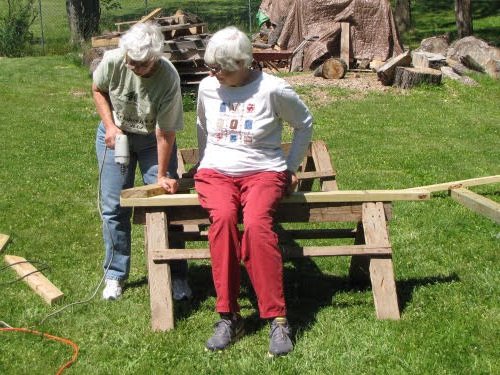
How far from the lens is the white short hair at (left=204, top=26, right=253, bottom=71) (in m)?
4.11

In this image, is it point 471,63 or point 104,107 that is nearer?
point 104,107

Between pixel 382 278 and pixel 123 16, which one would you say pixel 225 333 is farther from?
pixel 123 16

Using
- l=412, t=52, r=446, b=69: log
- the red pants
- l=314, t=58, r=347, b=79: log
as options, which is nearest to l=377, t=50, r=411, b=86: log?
l=314, t=58, r=347, b=79: log

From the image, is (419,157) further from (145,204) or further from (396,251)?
(145,204)

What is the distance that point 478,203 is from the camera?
261 inches

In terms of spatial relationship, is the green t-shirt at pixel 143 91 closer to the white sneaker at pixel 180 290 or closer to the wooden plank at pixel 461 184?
the white sneaker at pixel 180 290

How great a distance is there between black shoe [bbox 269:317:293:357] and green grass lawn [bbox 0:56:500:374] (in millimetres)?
55

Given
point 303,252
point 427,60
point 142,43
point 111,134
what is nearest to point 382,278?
point 303,252

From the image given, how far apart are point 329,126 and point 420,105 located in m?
2.48

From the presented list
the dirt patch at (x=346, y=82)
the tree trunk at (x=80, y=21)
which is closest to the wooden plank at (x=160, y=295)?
the dirt patch at (x=346, y=82)

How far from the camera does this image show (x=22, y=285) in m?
5.28

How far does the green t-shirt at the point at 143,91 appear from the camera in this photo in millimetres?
4492

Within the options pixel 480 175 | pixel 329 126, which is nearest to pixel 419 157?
pixel 480 175

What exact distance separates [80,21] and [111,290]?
18.8m
